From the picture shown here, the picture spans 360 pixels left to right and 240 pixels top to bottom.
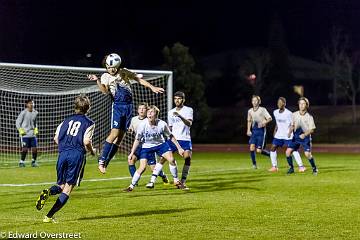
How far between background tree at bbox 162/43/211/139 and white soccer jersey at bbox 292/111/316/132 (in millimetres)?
26485

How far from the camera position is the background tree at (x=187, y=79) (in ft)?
150

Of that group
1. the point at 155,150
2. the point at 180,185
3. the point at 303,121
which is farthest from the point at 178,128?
the point at 303,121

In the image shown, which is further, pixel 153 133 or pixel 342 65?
pixel 342 65

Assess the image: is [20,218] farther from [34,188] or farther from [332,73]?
[332,73]

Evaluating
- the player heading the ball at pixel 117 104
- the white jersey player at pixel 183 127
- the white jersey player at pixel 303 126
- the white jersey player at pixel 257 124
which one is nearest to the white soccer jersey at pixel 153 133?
the white jersey player at pixel 183 127

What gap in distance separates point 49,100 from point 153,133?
1453 cm

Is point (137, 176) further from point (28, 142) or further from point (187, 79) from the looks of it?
point (187, 79)

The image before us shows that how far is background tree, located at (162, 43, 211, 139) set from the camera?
45.7 m

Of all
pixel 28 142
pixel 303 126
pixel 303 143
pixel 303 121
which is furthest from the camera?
pixel 28 142

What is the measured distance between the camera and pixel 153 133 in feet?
48.7

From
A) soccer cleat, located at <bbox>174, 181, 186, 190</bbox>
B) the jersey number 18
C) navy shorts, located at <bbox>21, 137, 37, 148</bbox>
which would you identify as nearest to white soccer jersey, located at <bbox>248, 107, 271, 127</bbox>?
soccer cleat, located at <bbox>174, 181, 186, 190</bbox>

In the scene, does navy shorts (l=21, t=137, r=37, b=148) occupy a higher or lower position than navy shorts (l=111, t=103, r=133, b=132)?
lower

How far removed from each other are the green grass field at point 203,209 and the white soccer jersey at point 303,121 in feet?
5.21

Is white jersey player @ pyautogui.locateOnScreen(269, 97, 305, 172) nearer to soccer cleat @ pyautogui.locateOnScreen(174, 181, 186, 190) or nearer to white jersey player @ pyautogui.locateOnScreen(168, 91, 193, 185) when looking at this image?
white jersey player @ pyautogui.locateOnScreen(168, 91, 193, 185)
